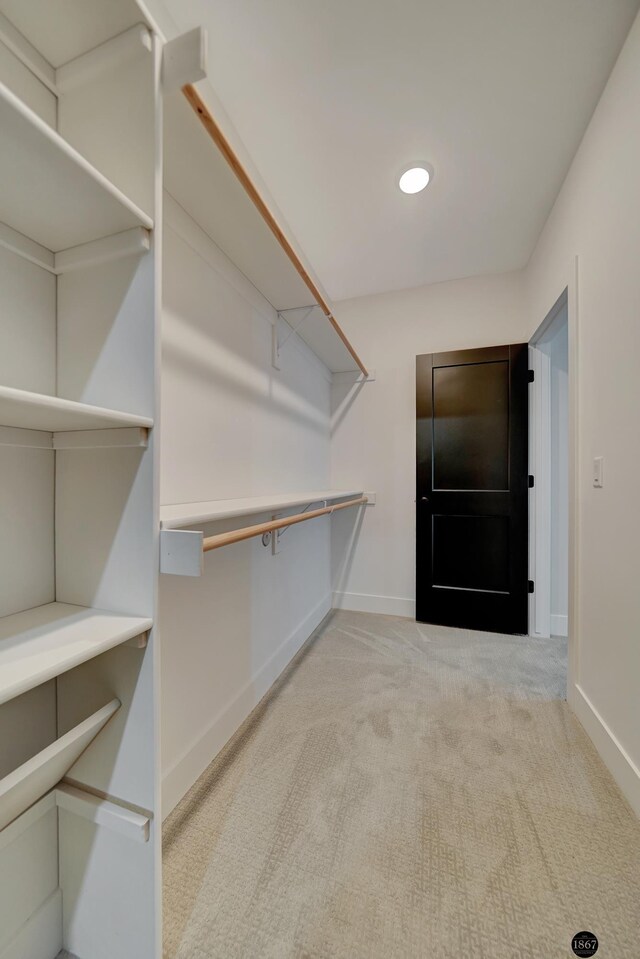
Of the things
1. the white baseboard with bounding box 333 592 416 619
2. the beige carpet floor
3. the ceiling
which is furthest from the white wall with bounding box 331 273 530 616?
the beige carpet floor

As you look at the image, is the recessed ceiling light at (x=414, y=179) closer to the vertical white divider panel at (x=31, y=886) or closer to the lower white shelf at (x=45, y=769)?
the lower white shelf at (x=45, y=769)

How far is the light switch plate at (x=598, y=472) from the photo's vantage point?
1458mm

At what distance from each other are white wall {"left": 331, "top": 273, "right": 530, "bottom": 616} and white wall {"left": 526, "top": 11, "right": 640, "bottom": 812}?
0.97m

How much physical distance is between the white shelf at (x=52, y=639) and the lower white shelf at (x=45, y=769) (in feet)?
0.59

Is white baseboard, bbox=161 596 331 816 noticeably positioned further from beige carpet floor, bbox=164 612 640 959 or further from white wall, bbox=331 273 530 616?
white wall, bbox=331 273 530 616

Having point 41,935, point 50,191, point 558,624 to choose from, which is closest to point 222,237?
point 50,191

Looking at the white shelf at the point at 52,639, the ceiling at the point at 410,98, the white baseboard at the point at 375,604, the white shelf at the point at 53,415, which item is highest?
the ceiling at the point at 410,98

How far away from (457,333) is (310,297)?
4.93 ft

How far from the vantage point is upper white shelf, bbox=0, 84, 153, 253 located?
0.55 m

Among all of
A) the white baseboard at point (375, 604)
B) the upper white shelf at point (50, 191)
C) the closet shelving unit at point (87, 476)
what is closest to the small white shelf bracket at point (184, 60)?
the closet shelving unit at point (87, 476)

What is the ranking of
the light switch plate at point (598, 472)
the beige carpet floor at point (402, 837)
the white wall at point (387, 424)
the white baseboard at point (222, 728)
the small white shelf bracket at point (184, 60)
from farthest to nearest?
the white wall at point (387, 424), the light switch plate at point (598, 472), the white baseboard at point (222, 728), the beige carpet floor at point (402, 837), the small white shelf bracket at point (184, 60)

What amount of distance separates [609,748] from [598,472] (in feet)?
3.30

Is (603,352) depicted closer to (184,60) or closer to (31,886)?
(184,60)

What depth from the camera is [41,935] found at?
2.60 feet
